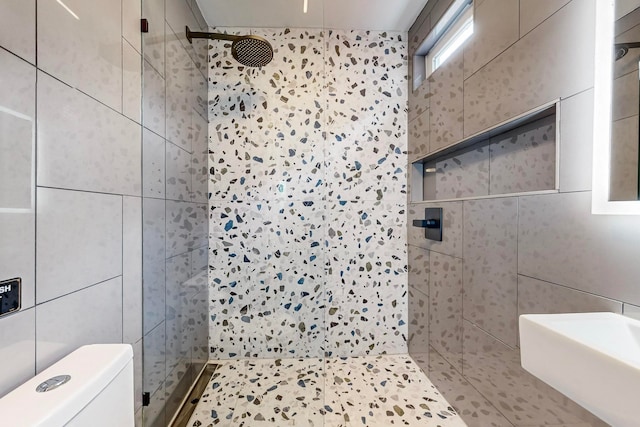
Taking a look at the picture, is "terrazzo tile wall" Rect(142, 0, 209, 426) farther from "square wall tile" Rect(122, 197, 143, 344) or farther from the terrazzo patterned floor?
the terrazzo patterned floor

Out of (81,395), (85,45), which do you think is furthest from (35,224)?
(85,45)

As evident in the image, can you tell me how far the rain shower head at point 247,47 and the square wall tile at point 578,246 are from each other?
1.45 m

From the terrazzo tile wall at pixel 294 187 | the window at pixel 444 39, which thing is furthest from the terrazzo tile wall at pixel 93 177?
the window at pixel 444 39

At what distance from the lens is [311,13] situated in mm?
1580

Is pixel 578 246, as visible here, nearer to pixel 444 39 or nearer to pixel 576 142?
pixel 576 142

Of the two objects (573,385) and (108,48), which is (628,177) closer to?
(573,385)

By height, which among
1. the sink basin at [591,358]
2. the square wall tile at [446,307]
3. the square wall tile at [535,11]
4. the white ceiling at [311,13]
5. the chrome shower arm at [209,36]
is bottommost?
the square wall tile at [446,307]

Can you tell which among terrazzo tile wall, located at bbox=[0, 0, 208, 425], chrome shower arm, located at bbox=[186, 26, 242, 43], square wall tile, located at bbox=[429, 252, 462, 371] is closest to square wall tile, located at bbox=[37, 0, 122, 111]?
terrazzo tile wall, located at bbox=[0, 0, 208, 425]

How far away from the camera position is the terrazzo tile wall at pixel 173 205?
3.82ft

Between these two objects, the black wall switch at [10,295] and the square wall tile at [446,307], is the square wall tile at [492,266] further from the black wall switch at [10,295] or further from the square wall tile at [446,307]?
the black wall switch at [10,295]

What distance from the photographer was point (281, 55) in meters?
1.59

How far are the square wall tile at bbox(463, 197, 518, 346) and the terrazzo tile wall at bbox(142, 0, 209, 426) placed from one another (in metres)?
1.49

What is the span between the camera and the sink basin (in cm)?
47

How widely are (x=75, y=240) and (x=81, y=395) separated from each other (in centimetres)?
44
